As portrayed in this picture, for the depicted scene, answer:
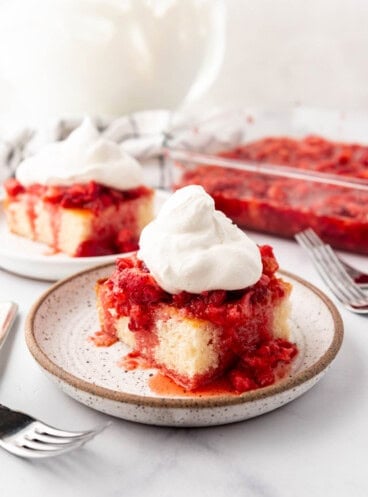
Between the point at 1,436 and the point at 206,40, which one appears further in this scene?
the point at 206,40

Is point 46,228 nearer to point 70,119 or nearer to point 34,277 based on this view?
point 34,277

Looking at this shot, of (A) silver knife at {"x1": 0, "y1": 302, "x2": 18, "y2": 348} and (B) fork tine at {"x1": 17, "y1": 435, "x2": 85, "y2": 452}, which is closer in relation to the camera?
(B) fork tine at {"x1": 17, "y1": 435, "x2": 85, "y2": 452}

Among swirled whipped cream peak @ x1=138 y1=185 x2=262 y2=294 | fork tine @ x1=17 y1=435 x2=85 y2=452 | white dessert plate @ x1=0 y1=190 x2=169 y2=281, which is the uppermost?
swirled whipped cream peak @ x1=138 y1=185 x2=262 y2=294

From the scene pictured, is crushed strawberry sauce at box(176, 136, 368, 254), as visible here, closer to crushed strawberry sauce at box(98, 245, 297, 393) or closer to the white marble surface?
crushed strawberry sauce at box(98, 245, 297, 393)

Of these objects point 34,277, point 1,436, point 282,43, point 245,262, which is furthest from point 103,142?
point 282,43

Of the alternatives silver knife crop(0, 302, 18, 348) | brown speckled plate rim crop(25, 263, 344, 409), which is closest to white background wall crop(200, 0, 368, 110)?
silver knife crop(0, 302, 18, 348)

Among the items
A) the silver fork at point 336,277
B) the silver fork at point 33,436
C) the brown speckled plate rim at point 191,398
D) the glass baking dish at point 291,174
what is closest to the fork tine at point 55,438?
the silver fork at point 33,436

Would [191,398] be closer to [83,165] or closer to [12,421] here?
[12,421]
